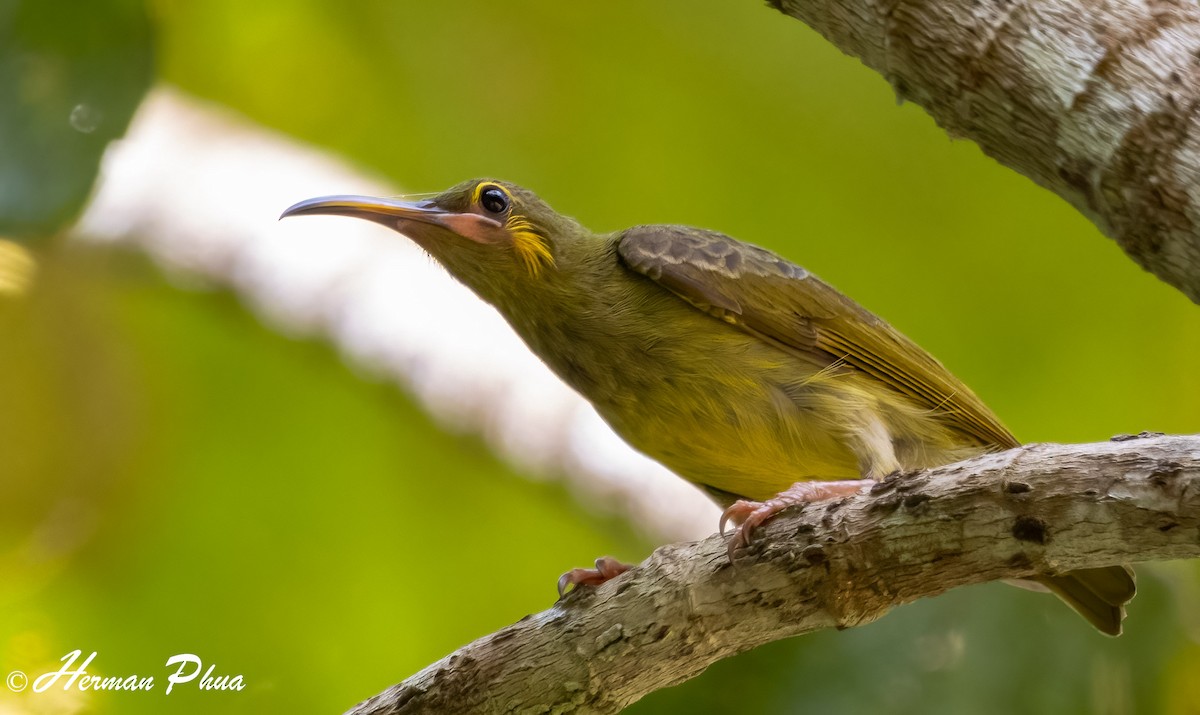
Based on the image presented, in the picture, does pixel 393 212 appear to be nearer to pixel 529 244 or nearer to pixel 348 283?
pixel 529 244

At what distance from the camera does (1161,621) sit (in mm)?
4379

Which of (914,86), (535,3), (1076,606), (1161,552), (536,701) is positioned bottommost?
(1076,606)

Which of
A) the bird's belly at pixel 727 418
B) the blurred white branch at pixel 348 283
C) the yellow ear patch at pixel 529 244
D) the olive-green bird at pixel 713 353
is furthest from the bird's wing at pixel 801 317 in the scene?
the blurred white branch at pixel 348 283

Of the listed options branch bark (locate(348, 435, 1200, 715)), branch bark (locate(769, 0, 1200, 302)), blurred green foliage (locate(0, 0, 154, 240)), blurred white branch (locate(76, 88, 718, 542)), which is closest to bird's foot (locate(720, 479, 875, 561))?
branch bark (locate(348, 435, 1200, 715))

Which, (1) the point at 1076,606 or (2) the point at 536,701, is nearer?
(2) the point at 536,701

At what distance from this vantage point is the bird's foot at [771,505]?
3.06 meters

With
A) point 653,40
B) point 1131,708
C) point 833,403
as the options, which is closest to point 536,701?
point 833,403

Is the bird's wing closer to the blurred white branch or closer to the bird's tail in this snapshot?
the bird's tail

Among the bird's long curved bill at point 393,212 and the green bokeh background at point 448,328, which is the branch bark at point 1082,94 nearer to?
the bird's long curved bill at point 393,212

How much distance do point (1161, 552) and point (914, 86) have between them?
50.9 inches

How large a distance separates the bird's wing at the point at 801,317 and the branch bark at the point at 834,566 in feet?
3.74

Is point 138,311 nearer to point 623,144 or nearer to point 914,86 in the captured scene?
point 623,144

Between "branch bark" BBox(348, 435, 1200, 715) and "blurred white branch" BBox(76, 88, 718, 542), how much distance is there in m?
2.34

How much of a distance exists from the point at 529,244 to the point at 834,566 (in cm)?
193
